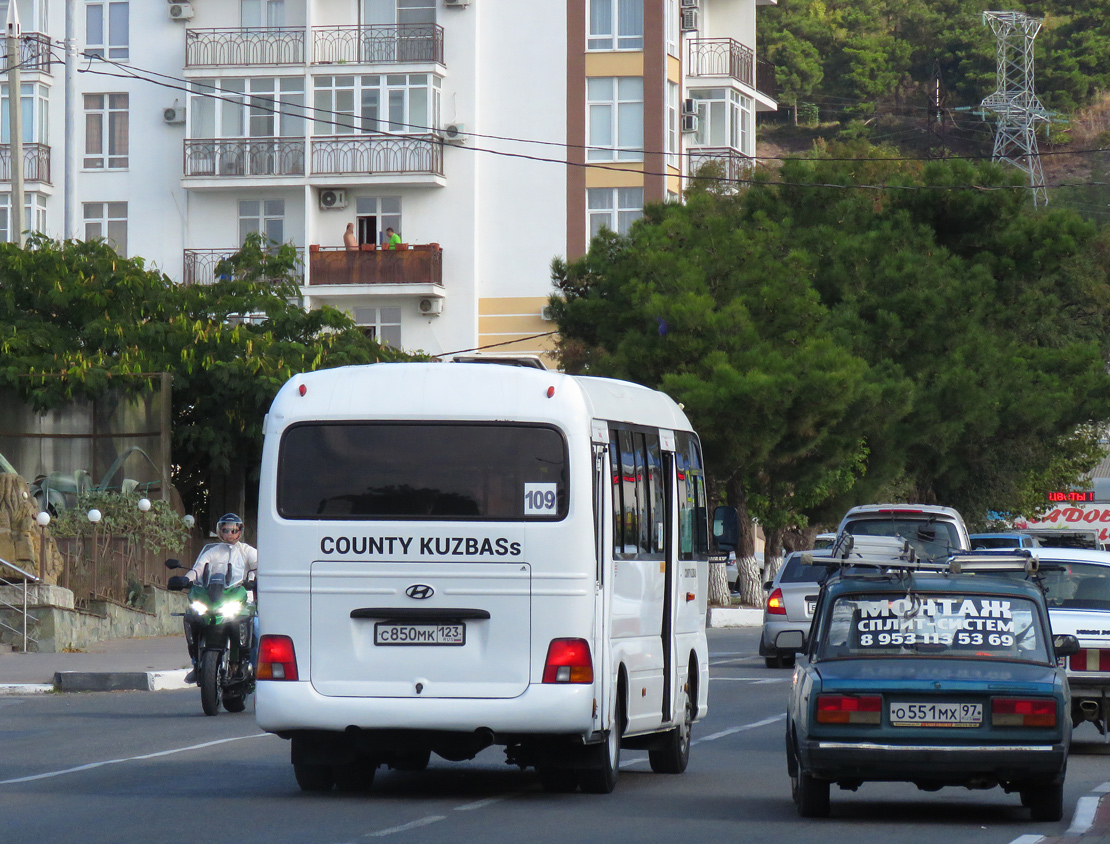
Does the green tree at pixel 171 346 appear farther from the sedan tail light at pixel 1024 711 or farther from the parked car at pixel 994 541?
the sedan tail light at pixel 1024 711

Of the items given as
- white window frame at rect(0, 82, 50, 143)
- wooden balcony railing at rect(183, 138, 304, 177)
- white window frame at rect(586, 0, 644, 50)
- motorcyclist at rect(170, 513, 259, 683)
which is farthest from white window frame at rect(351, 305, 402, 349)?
motorcyclist at rect(170, 513, 259, 683)

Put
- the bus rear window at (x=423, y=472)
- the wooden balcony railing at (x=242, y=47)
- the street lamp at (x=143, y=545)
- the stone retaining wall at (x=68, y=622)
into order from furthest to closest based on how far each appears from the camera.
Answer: the wooden balcony railing at (x=242, y=47)
the street lamp at (x=143, y=545)
the stone retaining wall at (x=68, y=622)
the bus rear window at (x=423, y=472)

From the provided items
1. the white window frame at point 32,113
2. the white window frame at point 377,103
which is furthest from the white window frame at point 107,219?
the white window frame at point 377,103

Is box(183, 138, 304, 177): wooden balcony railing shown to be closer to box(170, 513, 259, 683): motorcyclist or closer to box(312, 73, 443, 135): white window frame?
box(312, 73, 443, 135): white window frame

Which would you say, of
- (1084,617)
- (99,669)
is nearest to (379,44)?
(99,669)

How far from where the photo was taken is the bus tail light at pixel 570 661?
11531 millimetres

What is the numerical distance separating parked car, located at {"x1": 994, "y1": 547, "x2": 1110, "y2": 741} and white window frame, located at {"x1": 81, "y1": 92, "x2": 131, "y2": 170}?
43197 mm

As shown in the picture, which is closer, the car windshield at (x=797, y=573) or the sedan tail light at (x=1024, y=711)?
the sedan tail light at (x=1024, y=711)

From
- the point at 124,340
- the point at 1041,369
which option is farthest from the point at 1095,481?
the point at 124,340

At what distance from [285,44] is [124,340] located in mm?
21748

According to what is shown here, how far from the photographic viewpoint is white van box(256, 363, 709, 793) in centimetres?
1155

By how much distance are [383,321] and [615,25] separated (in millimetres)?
10580

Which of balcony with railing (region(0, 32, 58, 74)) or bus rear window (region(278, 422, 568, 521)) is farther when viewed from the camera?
balcony with railing (region(0, 32, 58, 74))

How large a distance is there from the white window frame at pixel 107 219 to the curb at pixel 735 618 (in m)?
24.5
